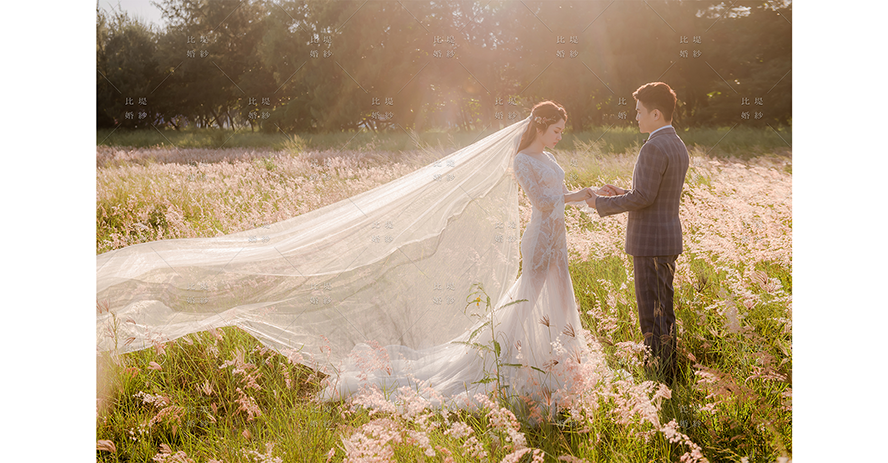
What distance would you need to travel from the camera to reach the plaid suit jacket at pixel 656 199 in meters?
2.62

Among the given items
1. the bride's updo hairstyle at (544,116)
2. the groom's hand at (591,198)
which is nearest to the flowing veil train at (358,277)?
the bride's updo hairstyle at (544,116)

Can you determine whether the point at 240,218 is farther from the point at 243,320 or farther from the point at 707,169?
the point at 707,169

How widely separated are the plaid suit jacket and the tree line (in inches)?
296

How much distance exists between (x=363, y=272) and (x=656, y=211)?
6.37 ft

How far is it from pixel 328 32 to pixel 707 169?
8.20 metres

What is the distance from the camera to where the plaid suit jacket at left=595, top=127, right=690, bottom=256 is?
2.62 metres

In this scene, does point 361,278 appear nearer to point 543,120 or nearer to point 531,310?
point 531,310

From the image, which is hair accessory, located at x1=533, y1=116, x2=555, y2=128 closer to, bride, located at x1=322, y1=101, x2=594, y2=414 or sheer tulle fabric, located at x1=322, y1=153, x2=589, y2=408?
bride, located at x1=322, y1=101, x2=594, y2=414

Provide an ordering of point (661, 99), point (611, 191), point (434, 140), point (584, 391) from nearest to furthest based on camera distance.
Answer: point (584, 391), point (661, 99), point (611, 191), point (434, 140)

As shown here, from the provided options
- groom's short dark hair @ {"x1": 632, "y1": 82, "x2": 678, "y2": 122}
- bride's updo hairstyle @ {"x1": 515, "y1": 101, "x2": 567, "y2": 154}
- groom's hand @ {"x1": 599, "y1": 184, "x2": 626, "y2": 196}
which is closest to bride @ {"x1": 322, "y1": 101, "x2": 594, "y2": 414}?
bride's updo hairstyle @ {"x1": 515, "y1": 101, "x2": 567, "y2": 154}

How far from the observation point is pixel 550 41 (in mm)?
12836

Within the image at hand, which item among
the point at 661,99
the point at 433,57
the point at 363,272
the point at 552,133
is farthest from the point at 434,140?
the point at 661,99

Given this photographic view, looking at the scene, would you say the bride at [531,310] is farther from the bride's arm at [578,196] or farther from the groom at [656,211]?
the groom at [656,211]

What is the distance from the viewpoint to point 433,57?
41.9 feet
